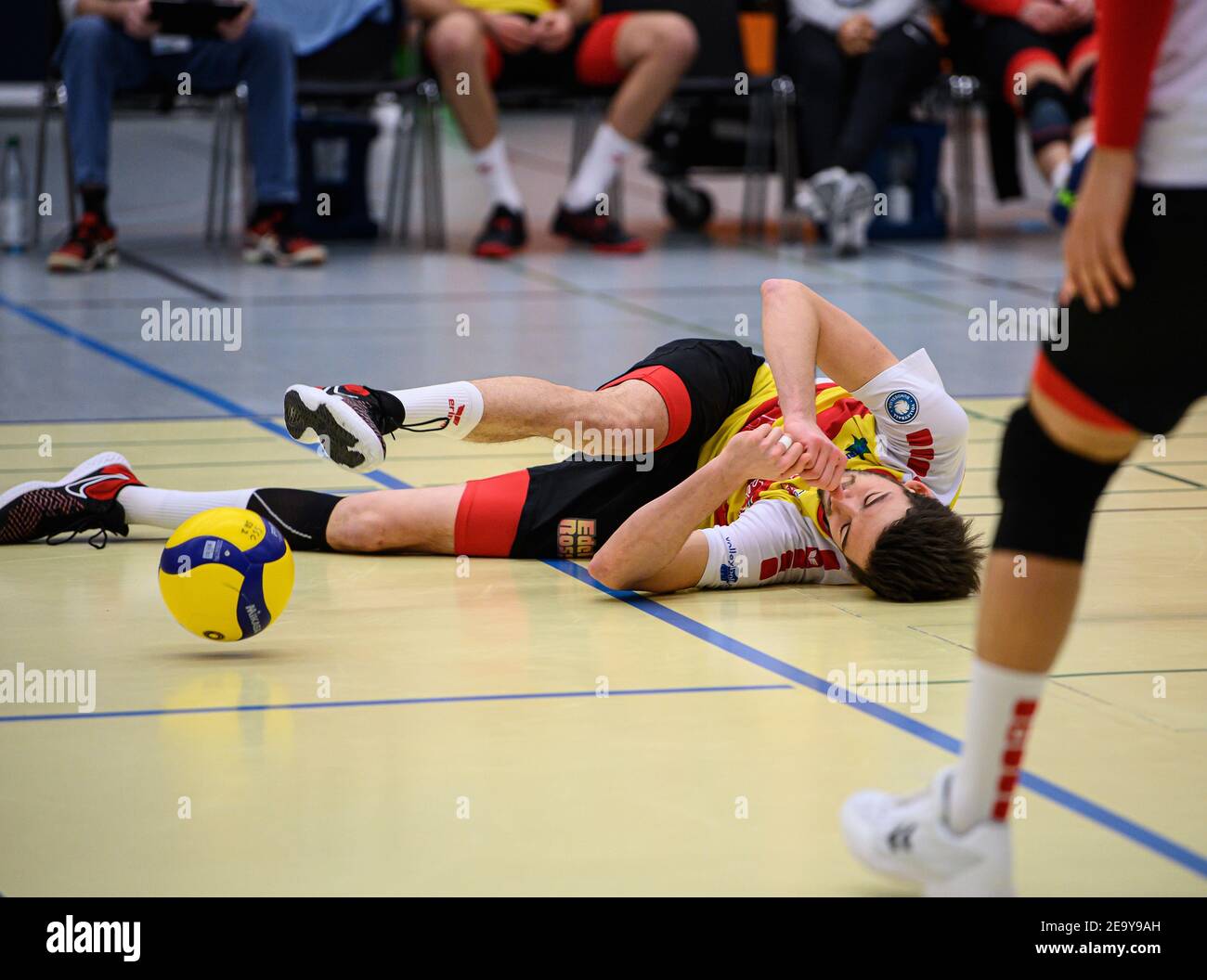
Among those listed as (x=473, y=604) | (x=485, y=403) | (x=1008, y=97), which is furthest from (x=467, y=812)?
(x=1008, y=97)

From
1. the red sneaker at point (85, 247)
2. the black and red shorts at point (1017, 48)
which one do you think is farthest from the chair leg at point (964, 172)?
the red sneaker at point (85, 247)

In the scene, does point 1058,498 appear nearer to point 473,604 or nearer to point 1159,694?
point 1159,694

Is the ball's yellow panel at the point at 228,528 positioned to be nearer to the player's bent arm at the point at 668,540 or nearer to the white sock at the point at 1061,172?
the player's bent arm at the point at 668,540

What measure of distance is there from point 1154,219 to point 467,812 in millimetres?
1245

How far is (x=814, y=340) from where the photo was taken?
3824mm

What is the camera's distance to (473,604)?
376 cm

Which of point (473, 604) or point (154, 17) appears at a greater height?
point (154, 17)

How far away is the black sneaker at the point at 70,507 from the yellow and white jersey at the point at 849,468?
142cm

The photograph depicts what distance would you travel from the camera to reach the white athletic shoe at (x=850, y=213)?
29.1 feet

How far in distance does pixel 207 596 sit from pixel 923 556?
56.1 inches

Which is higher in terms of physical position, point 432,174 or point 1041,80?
point 1041,80

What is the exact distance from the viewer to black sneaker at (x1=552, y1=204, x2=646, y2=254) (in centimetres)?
938

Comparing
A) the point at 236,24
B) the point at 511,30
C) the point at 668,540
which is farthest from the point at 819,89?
the point at 668,540

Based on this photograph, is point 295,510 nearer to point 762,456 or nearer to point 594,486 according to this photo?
point 594,486
